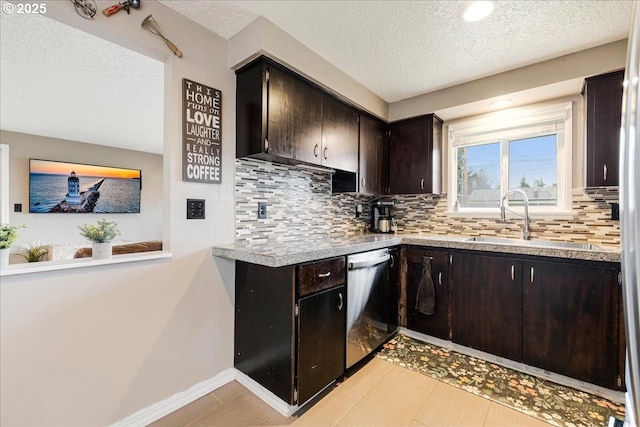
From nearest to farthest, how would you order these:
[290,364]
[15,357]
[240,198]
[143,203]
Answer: [15,357], [290,364], [240,198], [143,203]

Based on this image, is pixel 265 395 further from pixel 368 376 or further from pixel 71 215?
pixel 71 215

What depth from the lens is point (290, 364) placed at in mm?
1541

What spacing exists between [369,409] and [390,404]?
0.14 meters

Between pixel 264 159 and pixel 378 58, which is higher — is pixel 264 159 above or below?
below

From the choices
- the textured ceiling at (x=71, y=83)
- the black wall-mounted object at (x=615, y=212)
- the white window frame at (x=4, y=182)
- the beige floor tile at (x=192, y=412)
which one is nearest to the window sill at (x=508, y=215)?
the black wall-mounted object at (x=615, y=212)

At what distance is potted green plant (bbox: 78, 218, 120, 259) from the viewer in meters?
1.45

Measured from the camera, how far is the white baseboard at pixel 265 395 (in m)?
1.59

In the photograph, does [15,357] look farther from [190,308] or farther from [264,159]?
[264,159]

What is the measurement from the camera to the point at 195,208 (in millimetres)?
1767

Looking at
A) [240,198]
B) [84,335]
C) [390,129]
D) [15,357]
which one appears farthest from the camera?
[390,129]

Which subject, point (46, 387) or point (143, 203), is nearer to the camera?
point (46, 387)

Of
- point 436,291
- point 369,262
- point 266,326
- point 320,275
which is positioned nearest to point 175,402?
point 266,326

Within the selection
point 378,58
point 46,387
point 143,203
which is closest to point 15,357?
point 46,387

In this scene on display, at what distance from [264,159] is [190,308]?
3.81 ft
